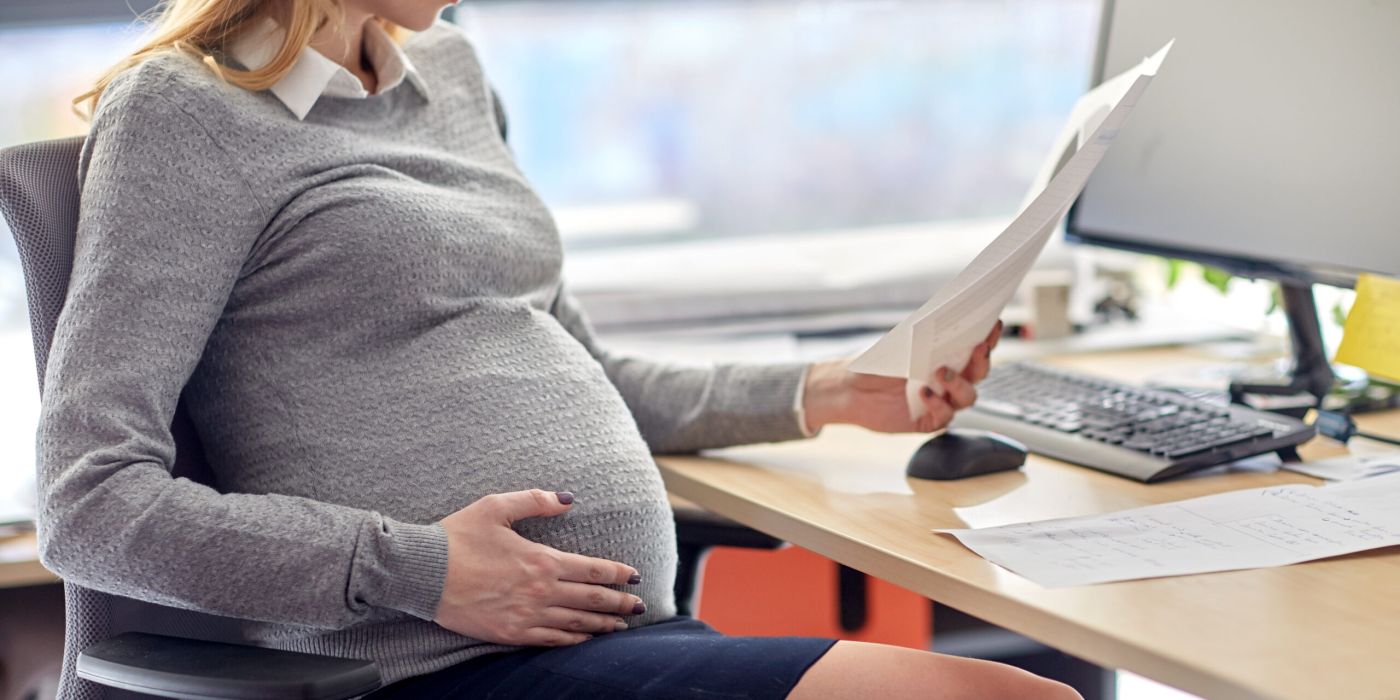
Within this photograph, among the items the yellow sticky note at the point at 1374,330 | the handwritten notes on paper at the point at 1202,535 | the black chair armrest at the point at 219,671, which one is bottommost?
the black chair armrest at the point at 219,671

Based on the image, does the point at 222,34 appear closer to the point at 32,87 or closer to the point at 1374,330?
the point at 32,87

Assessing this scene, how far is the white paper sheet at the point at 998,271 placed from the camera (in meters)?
0.94

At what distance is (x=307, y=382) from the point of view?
102cm

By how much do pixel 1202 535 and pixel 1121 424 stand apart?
28 cm

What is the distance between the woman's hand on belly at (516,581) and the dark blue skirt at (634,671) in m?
0.02

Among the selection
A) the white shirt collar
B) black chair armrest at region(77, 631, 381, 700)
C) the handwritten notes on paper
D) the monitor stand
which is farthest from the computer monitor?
black chair armrest at region(77, 631, 381, 700)

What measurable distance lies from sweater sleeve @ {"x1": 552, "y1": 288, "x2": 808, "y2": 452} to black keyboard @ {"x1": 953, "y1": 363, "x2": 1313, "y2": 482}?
179 mm

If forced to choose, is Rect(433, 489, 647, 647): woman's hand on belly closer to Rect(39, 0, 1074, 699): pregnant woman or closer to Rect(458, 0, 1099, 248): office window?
Rect(39, 0, 1074, 699): pregnant woman

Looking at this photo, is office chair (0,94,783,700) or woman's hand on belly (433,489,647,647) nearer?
office chair (0,94,783,700)

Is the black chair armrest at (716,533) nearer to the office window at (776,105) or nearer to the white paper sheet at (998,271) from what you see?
the white paper sheet at (998,271)

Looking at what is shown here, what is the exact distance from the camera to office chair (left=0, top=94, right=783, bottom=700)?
2.61ft

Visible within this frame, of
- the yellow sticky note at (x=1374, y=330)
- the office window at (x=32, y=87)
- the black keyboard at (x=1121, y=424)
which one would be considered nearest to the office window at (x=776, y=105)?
the office window at (x=32, y=87)

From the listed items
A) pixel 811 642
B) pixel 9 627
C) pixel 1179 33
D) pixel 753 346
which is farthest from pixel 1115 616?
pixel 9 627

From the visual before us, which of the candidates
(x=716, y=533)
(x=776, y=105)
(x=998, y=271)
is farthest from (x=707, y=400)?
(x=776, y=105)
